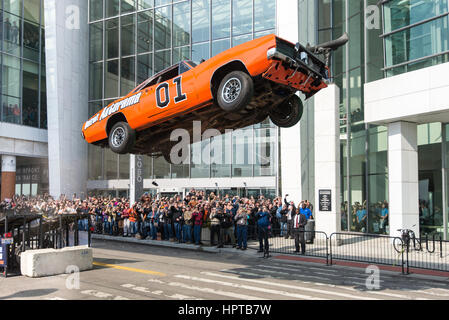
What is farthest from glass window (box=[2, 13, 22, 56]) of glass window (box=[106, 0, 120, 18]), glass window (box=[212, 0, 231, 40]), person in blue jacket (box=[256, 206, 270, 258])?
person in blue jacket (box=[256, 206, 270, 258])

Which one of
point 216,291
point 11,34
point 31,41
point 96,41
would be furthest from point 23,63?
point 216,291

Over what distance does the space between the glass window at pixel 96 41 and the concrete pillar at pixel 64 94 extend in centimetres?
92

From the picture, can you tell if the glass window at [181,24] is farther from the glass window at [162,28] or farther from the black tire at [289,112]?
the black tire at [289,112]

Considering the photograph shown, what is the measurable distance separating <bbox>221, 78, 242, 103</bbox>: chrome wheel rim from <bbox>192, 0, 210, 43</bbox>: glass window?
20.6 meters

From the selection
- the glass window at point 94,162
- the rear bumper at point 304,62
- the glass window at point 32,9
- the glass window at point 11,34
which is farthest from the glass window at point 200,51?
the rear bumper at point 304,62

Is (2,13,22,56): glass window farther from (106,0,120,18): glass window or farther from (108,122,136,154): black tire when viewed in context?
(108,122,136,154): black tire

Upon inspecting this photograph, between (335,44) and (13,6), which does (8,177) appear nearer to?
(13,6)

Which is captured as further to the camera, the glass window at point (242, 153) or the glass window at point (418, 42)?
the glass window at point (242, 153)

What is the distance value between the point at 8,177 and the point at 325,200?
24.8 m

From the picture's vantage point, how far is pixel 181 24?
2912 cm

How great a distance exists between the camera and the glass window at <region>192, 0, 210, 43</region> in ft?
92.1

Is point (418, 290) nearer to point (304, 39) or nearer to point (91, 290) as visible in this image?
point (91, 290)

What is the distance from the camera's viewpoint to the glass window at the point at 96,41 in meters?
33.2

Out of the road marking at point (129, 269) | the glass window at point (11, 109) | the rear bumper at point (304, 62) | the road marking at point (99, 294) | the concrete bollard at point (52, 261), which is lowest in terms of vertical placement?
the road marking at point (129, 269)
